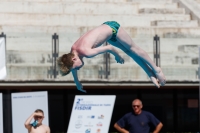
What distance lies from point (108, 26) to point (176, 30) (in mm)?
10269

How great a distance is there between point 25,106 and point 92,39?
519cm

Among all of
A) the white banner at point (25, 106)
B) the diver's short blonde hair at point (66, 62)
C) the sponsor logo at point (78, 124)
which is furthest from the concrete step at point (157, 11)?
the diver's short blonde hair at point (66, 62)

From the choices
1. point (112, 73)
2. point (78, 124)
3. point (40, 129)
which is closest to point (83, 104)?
point (78, 124)

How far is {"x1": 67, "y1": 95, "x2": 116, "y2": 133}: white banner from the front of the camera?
1345 cm

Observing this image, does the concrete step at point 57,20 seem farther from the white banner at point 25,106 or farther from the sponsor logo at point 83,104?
the white banner at point 25,106

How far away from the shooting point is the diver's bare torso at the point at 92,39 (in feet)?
27.3

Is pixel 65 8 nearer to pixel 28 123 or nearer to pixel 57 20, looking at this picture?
pixel 57 20

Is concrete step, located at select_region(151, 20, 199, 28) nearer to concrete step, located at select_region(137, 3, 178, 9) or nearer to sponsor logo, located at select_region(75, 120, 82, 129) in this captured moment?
concrete step, located at select_region(137, 3, 178, 9)

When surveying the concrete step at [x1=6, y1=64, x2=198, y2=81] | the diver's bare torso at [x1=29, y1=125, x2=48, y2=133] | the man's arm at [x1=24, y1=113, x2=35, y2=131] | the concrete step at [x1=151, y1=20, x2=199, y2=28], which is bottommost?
the diver's bare torso at [x1=29, y1=125, x2=48, y2=133]

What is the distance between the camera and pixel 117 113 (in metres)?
18.3

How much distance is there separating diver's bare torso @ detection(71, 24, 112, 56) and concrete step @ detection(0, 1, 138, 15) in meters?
11.0

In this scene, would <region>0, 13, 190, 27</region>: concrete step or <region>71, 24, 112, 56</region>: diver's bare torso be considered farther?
<region>0, 13, 190, 27</region>: concrete step

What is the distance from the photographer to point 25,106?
13.3 meters

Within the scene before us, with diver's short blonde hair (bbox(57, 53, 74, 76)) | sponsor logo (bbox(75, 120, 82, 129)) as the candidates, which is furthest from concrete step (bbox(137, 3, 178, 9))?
diver's short blonde hair (bbox(57, 53, 74, 76))
